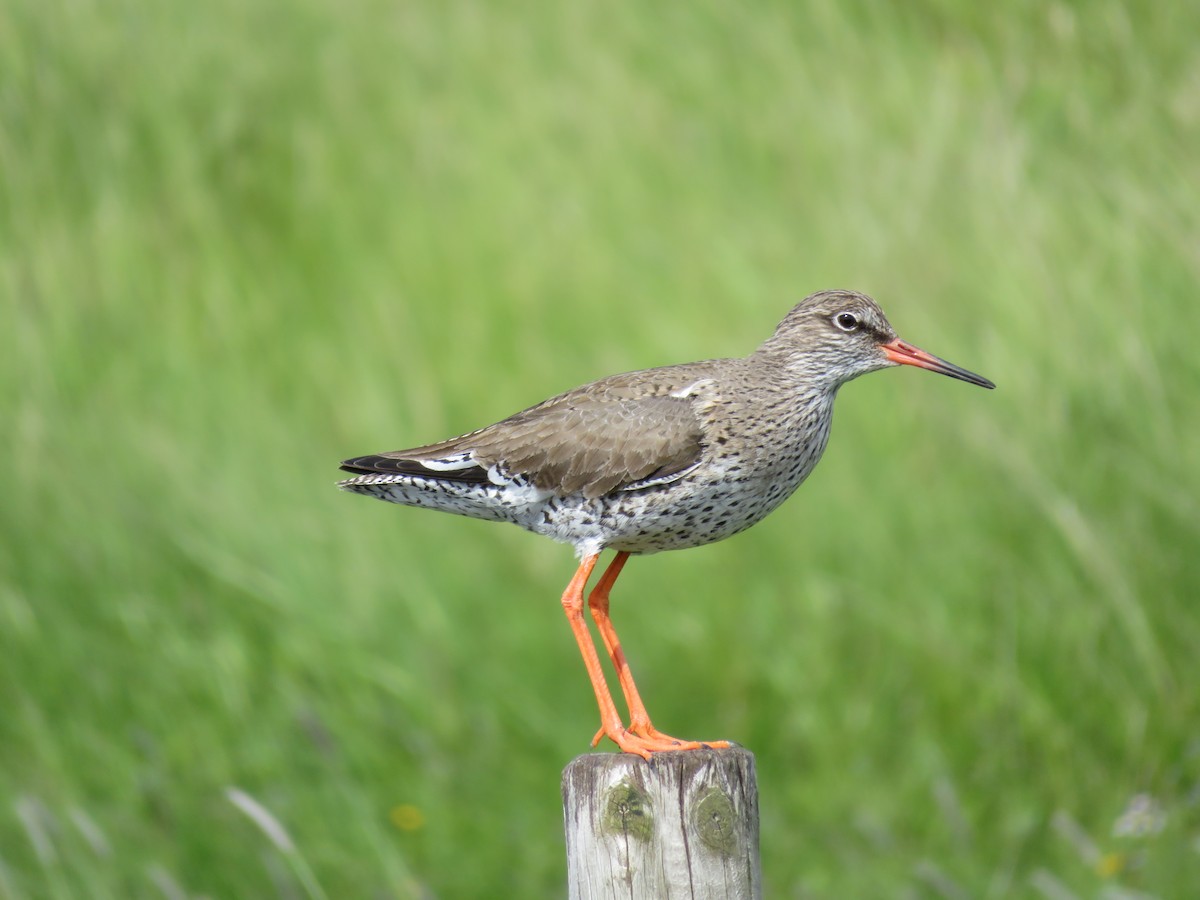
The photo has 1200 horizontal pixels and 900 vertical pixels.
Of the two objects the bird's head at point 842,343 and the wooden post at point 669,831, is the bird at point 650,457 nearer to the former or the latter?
the bird's head at point 842,343

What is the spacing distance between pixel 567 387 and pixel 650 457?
3310 mm

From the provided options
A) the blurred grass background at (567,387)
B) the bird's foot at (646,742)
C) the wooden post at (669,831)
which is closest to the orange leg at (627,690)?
the bird's foot at (646,742)

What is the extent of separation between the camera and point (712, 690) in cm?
712

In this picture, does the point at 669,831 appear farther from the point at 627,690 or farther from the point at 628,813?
Result: the point at 627,690

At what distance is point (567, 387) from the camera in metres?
7.76

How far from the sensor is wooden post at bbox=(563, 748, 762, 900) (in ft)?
11.6

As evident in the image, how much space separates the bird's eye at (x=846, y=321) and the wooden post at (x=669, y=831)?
1928 mm

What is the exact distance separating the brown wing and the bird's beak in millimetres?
737

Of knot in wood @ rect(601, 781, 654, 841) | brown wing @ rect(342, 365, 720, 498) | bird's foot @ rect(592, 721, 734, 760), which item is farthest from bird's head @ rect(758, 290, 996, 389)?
knot in wood @ rect(601, 781, 654, 841)

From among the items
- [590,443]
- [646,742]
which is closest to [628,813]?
[646,742]

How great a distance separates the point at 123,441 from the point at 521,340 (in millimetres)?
2316

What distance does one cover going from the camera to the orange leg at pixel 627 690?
169 inches

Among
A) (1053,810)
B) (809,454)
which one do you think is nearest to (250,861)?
(809,454)

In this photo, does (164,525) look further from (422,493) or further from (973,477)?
(973,477)
